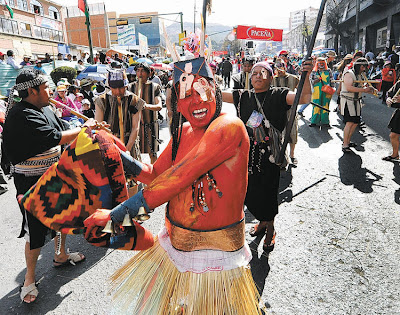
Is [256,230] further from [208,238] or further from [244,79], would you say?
[244,79]

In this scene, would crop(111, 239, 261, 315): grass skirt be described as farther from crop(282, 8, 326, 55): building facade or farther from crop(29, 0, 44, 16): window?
crop(282, 8, 326, 55): building facade

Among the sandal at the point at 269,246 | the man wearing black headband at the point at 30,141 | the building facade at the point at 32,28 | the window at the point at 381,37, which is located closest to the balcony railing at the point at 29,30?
the building facade at the point at 32,28

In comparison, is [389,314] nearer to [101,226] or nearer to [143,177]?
[143,177]

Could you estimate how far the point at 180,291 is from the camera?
5.47ft

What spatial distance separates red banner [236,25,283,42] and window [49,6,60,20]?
3098 cm

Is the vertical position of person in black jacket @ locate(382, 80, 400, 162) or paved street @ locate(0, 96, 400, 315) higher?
person in black jacket @ locate(382, 80, 400, 162)

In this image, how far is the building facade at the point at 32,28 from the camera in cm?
2669

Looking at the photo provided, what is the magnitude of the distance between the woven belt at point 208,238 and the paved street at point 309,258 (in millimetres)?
643

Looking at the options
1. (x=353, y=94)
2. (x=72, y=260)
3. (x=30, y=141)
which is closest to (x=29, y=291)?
(x=72, y=260)

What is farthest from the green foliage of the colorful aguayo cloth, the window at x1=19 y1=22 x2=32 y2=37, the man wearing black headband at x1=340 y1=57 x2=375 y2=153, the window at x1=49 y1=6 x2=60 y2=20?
the window at x1=49 y1=6 x2=60 y2=20

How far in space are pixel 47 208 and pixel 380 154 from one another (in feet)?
20.7

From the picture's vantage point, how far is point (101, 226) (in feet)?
4.43

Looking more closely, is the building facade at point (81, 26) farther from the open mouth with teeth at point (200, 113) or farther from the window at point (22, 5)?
the open mouth with teeth at point (200, 113)

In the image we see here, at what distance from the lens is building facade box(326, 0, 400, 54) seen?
23.0 m
